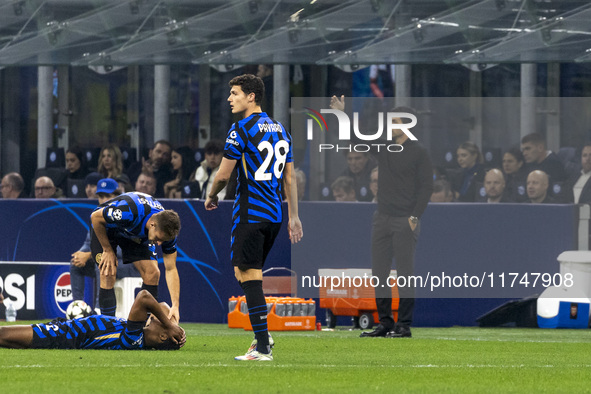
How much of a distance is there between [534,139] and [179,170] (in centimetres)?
498

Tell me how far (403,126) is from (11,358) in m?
5.97

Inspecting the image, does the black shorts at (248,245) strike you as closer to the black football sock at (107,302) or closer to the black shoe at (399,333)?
the black football sock at (107,302)

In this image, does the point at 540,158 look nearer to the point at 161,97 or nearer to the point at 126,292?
the point at 126,292

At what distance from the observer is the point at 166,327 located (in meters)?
9.23

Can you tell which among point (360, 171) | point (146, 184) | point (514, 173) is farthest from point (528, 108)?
point (146, 184)

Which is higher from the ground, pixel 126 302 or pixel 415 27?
pixel 415 27

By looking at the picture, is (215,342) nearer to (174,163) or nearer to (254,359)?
(254,359)

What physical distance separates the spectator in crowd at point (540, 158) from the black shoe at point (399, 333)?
3.19 meters

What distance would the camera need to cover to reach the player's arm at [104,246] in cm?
959

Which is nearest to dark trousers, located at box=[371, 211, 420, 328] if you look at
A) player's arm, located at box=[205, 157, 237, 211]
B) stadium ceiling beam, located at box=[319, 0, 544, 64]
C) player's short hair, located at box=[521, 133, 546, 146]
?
player's short hair, located at box=[521, 133, 546, 146]

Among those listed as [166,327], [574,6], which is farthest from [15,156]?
[166,327]

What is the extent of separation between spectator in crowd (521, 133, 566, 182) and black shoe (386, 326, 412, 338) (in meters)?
3.19

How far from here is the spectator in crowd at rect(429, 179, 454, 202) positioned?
14.6 metres

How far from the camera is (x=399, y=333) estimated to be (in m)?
12.1
